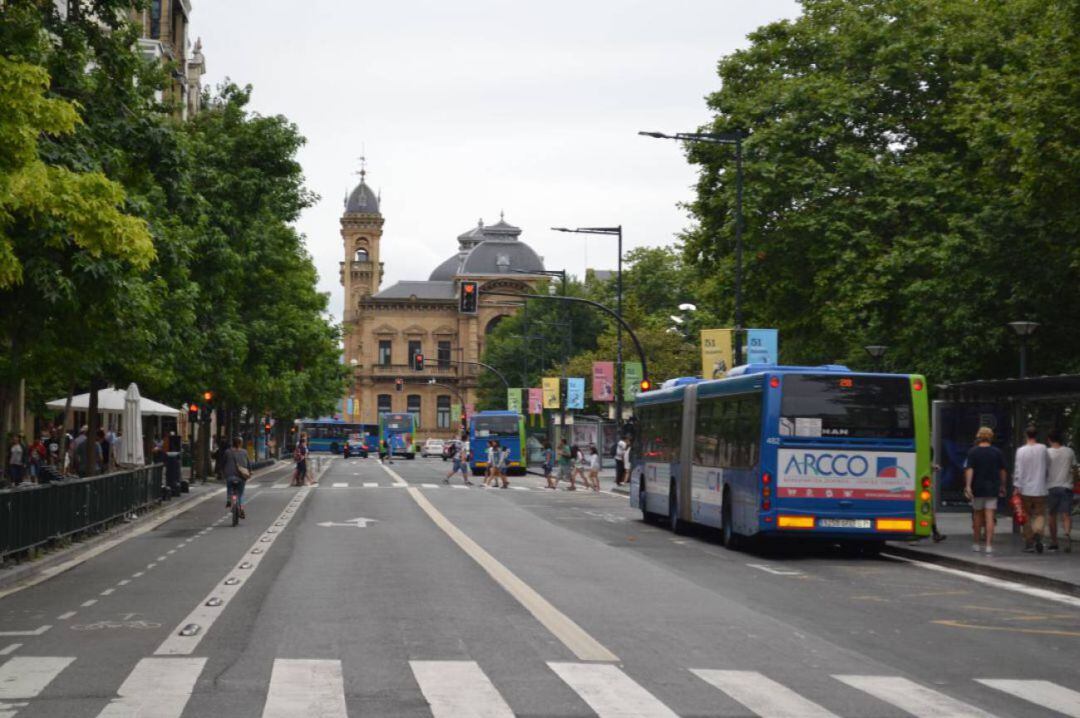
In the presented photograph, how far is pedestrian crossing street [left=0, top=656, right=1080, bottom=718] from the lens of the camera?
31.1ft

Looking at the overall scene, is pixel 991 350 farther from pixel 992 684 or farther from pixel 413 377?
pixel 413 377

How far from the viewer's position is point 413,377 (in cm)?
15988

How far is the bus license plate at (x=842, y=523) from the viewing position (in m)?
23.1

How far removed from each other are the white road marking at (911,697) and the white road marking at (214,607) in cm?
485

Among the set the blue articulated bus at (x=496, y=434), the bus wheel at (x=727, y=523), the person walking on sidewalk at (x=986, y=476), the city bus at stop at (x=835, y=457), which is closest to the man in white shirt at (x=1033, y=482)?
the person walking on sidewalk at (x=986, y=476)

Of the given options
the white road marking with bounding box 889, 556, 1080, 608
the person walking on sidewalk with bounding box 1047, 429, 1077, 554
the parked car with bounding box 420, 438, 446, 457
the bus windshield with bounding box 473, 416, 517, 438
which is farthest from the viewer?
the parked car with bounding box 420, 438, 446, 457

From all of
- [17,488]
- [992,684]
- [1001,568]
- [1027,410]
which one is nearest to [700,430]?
[1027,410]

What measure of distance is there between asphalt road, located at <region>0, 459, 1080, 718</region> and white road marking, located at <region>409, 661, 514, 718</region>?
0.03 meters

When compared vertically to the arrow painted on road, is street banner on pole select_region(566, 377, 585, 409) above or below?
above

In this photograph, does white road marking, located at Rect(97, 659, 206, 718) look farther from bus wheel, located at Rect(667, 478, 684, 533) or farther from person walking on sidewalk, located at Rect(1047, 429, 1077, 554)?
bus wheel, located at Rect(667, 478, 684, 533)

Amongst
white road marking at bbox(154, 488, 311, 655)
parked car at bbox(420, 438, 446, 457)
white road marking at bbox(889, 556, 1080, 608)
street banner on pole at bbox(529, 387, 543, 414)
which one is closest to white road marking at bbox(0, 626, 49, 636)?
white road marking at bbox(154, 488, 311, 655)

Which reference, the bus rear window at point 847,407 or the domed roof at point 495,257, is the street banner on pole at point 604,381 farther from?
the domed roof at point 495,257

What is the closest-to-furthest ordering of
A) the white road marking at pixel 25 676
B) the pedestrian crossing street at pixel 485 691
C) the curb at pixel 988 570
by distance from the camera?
the pedestrian crossing street at pixel 485 691 < the white road marking at pixel 25 676 < the curb at pixel 988 570

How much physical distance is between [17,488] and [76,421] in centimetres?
5224
